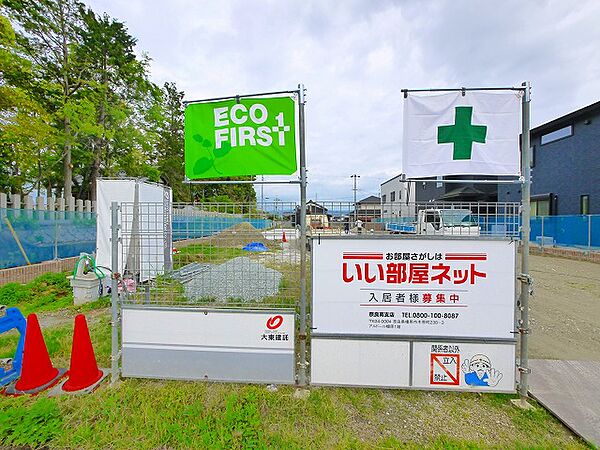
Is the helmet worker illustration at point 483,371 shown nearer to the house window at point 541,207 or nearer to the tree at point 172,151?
the house window at point 541,207

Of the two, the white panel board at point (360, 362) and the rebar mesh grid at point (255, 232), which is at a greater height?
the rebar mesh grid at point (255, 232)

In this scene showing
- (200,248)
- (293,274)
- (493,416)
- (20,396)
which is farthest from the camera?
(200,248)

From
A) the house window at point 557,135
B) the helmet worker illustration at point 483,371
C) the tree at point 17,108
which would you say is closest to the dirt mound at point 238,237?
the helmet worker illustration at point 483,371

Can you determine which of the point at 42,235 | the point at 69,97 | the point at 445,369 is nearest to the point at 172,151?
the point at 69,97

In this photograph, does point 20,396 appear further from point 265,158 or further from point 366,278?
point 366,278

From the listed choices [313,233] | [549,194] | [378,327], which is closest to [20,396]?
[313,233]

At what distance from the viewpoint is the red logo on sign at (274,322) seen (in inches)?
106

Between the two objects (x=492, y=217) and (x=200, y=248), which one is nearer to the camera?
(x=492, y=217)

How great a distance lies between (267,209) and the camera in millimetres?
2727

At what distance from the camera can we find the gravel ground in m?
2.93

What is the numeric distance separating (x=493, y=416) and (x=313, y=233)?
7.50 feet

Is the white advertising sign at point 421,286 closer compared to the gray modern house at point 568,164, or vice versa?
the white advertising sign at point 421,286

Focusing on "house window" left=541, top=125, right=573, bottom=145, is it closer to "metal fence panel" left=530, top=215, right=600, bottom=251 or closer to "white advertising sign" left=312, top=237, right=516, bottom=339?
"metal fence panel" left=530, top=215, right=600, bottom=251

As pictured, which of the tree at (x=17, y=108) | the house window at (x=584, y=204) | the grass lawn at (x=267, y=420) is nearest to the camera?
the grass lawn at (x=267, y=420)
